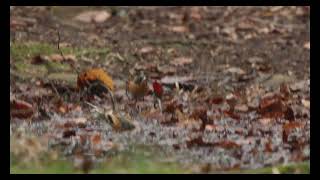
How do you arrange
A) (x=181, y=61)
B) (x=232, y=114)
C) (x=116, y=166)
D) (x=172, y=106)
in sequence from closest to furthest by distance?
(x=116, y=166) → (x=232, y=114) → (x=172, y=106) → (x=181, y=61)

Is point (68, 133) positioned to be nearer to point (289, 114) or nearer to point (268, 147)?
point (268, 147)

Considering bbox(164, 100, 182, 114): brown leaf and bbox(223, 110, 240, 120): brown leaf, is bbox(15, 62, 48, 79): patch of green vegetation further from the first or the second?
bbox(223, 110, 240, 120): brown leaf

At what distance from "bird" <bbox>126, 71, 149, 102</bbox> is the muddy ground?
0.07 metres

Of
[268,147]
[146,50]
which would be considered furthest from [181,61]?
[268,147]

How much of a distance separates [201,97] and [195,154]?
1608 millimetres

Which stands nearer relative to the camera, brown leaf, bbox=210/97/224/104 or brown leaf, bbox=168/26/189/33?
brown leaf, bbox=210/97/224/104

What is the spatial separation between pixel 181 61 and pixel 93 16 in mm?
1826

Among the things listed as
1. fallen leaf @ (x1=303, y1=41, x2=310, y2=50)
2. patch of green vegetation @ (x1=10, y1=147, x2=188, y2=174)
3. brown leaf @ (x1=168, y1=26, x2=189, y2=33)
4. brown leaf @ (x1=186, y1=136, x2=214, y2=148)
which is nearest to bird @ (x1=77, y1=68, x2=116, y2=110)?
brown leaf @ (x1=186, y1=136, x2=214, y2=148)

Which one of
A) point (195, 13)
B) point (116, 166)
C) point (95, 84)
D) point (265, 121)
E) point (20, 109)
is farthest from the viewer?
point (195, 13)

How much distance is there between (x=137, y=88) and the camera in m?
6.38

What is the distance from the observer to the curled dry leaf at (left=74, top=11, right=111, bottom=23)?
28.7 feet

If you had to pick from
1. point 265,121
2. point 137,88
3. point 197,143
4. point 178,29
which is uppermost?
point 178,29

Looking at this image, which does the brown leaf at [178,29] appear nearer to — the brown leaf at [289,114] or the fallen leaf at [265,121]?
the brown leaf at [289,114]
